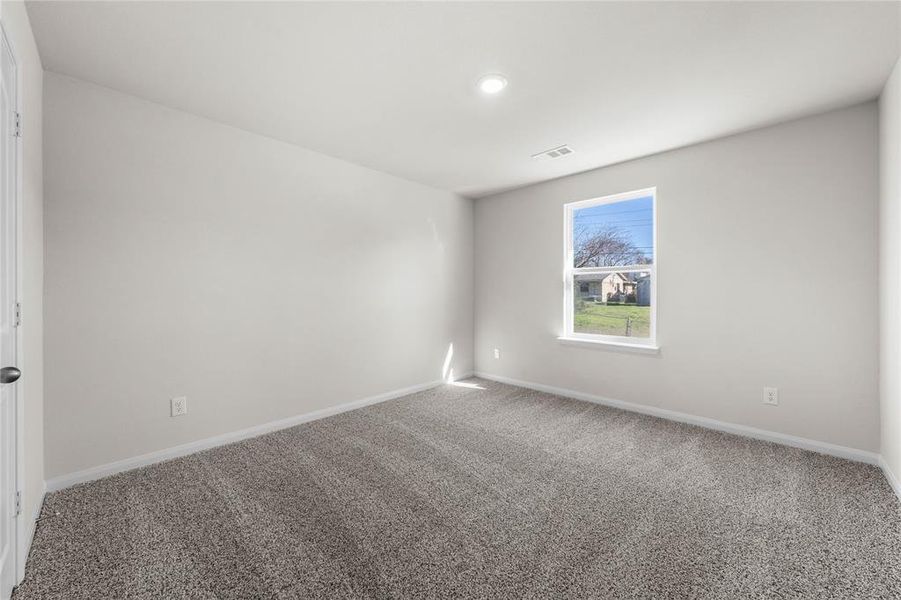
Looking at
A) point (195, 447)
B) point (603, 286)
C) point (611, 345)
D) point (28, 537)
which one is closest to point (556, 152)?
point (603, 286)

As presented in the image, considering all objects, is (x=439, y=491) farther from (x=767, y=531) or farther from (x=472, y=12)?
(x=472, y=12)

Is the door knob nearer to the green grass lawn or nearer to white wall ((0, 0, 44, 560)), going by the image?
white wall ((0, 0, 44, 560))

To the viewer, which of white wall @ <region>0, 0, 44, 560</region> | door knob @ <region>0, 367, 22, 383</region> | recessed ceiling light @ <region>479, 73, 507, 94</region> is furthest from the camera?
recessed ceiling light @ <region>479, 73, 507, 94</region>

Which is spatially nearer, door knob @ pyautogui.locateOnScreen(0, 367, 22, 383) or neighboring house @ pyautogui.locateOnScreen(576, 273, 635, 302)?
door knob @ pyautogui.locateOnScreen(0, 367, 22, 383)

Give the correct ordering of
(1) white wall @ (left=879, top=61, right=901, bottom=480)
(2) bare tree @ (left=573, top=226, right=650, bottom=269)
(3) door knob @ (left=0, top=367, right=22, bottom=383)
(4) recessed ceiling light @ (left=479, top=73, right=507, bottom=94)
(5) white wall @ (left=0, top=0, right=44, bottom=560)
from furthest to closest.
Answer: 1. (2) bare tree @ (left=573, top=226, right=650, bottom=269)
2. (4) recessed ceiling light @ (left=479, top=73, right=507, bottom=94)
3. (1) white wall @ (left=879, top=61, right=901, bottom=480)
4. (5) white wall @ (left=0, top=0, right=44, bottom=560)
5. (3) door knob @ (left=0, top=367, right=22, bottom=383)

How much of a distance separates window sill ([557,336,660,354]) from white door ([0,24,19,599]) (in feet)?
12.8

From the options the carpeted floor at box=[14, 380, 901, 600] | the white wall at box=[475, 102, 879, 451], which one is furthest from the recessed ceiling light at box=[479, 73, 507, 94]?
the carpeted floor at box=[14, 380, 901, 600]

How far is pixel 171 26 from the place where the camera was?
1812 mm

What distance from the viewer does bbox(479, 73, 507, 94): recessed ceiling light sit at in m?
2.22

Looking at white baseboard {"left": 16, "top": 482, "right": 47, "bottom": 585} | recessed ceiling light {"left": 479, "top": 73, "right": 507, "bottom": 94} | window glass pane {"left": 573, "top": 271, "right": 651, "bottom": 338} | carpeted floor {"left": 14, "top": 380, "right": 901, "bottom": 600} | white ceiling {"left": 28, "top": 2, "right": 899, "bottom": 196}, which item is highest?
white ceiling {"left": 28, "top": 2, "right": 899, "bottom": 196}

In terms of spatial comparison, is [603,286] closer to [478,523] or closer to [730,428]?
[730,428]

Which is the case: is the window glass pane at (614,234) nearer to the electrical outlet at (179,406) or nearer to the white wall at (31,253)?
the electrical outlet at (179,406)

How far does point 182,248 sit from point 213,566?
2.00 metres

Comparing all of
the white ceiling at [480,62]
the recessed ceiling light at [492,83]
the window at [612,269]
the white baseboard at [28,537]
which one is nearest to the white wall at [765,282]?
the window at [612,269]
